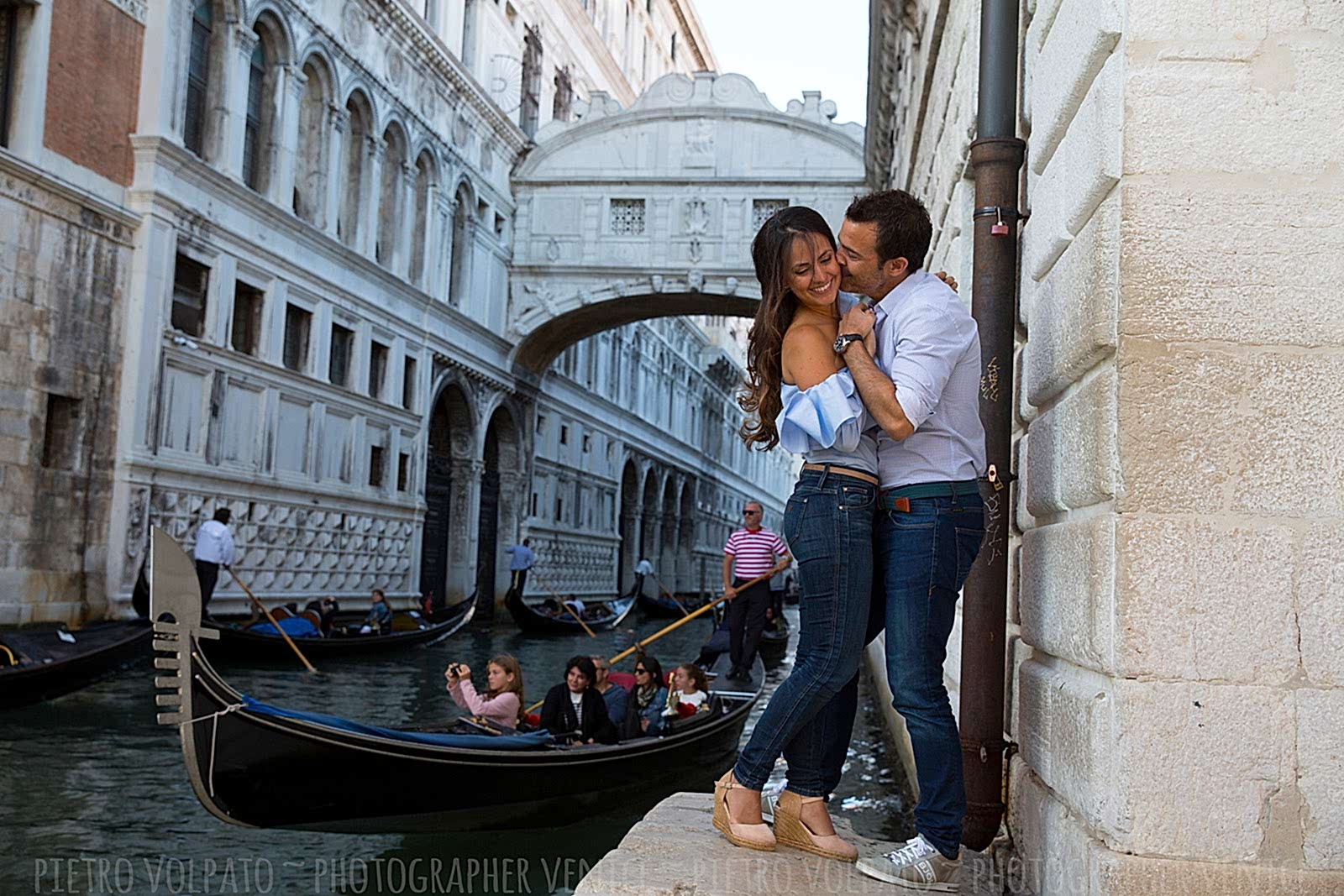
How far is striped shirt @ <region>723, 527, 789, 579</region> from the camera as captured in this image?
7.57 metres

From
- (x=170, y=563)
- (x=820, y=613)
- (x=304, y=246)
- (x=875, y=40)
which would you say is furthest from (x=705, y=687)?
(x=304, y=246)

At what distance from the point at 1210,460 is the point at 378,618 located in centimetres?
1041

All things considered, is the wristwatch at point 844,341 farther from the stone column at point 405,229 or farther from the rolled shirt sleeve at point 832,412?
the stone column at point 405,229

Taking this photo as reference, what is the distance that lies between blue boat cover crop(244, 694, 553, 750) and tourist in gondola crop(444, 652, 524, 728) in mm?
555

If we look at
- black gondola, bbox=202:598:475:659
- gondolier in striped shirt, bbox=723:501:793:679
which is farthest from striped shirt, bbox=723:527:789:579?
black gondola, bbox=202:598:475:659

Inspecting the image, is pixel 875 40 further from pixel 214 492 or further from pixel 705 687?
pixel 214 492

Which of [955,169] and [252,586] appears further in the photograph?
[252,586]

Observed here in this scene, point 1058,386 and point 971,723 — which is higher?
point 1058,386

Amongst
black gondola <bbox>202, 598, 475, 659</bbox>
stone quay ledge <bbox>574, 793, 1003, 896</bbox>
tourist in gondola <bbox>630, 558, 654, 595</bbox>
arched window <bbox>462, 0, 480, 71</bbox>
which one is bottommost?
black gondola <bbox>202, 598, 475, 659</bbox>

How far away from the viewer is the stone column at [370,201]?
12.4 metres

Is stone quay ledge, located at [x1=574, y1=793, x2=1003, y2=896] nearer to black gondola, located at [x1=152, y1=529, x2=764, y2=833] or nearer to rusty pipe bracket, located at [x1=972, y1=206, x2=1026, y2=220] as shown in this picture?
rusty pipe bracket, located at [x1=972, y1=206, x2=1026, y2=220]

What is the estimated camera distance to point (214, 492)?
389 inches

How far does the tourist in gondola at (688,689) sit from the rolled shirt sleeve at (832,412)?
395 centimetres

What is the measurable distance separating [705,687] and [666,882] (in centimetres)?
426
